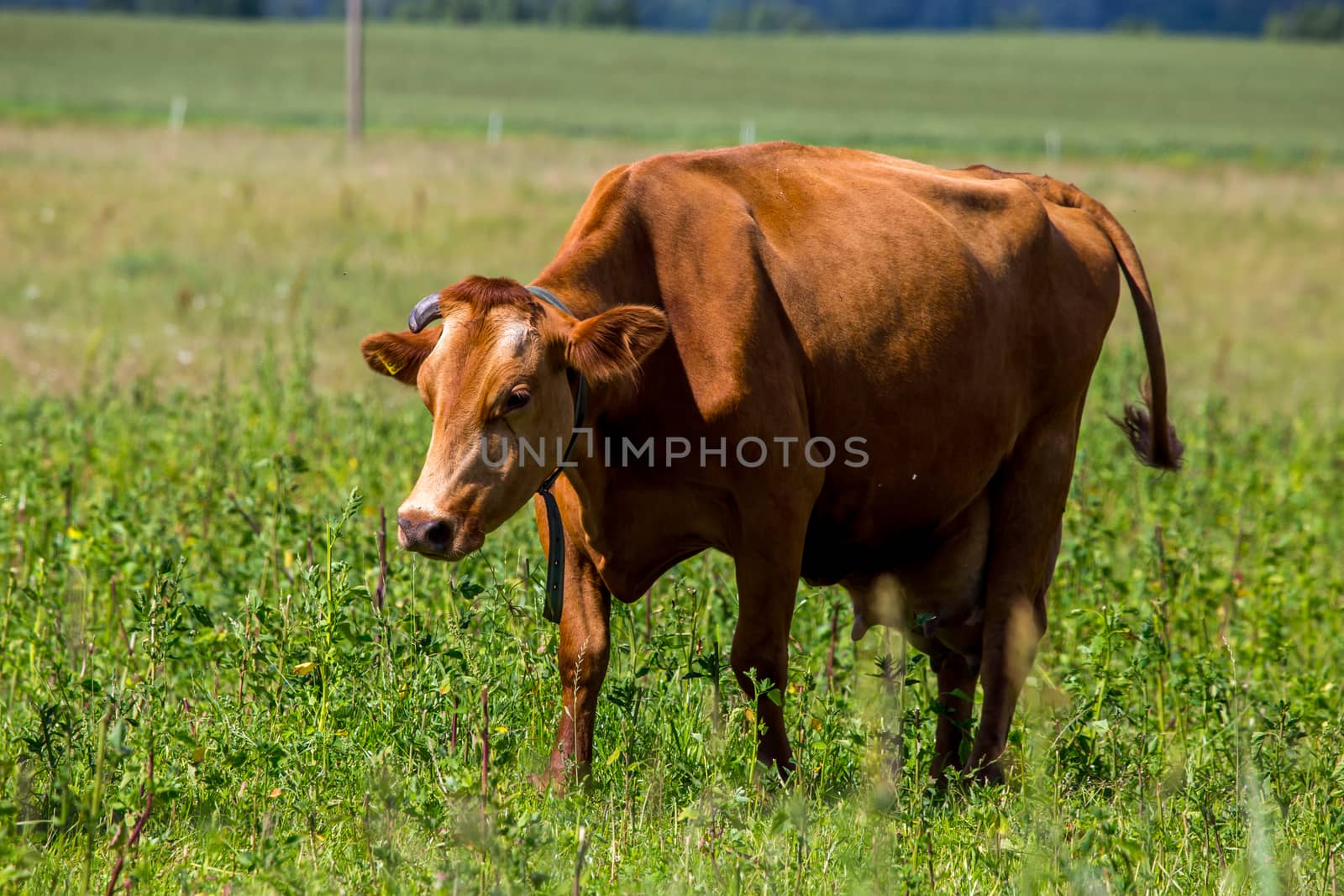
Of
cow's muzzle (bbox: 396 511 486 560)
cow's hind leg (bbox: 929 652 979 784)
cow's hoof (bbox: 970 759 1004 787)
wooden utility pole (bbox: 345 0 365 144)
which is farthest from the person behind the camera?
wooden utility pole (bbox: 345 0 365 144)

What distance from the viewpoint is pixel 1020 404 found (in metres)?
5.31

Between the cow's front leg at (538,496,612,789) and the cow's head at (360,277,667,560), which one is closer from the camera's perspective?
the cow's head at (360,277,667,560)

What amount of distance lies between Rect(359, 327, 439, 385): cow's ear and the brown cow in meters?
0.01

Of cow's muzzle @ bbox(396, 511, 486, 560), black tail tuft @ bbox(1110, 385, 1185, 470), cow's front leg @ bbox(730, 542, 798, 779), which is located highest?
cow's muzzle @ bbox(396, 511, 486, 560)

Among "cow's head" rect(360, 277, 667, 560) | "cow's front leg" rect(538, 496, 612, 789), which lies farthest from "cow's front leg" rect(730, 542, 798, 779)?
"cow's head" rect(360, 277, 667, 560)

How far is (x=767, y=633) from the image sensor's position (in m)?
4.44

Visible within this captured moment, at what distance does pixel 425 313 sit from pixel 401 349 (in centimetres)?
15

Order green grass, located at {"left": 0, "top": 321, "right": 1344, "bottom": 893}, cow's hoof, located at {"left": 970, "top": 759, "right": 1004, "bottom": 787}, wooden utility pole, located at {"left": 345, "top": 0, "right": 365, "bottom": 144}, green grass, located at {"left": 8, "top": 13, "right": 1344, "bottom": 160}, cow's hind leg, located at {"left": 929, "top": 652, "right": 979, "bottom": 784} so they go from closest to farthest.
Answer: green grass, located at {"left": 0, "top": 321, "right": 1344, "bottom": 893} → cow's hoof, located at {"left": 970, "top": 759, "right": 1004, "bottom": 787} → cow's hind leg, located at {"left": 929, "top": 652, "right": 979, "bottom": 784} → wooden utility pole, located at {"left": 345, "top": 0, "right": 365, "bottom": 144} → green grass, located at {"left": 8, "top": 13, "right": 1344, "bottom": 160}

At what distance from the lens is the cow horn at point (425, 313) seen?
4066 millimetres

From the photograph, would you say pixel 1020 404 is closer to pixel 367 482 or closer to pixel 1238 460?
pixel 367 482

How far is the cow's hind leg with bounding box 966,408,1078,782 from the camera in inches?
202

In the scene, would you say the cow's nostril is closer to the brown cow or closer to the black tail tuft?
the brown cow

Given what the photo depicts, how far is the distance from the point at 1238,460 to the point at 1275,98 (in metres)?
64.9

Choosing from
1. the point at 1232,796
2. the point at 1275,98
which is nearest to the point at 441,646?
the point at 1232,796
